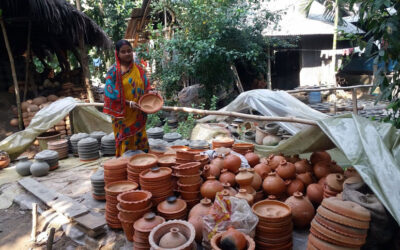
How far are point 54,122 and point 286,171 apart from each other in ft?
15.9

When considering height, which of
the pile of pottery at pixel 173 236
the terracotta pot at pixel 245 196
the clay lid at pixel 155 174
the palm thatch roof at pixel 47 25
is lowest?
the pile of pottery at pixel 173 236

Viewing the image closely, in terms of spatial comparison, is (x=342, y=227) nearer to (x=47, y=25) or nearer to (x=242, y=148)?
(x=242, y=148)

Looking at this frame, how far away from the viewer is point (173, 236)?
6.26 feet

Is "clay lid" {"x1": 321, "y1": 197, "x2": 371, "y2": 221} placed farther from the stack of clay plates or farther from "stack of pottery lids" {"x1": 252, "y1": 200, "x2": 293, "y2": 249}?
the stack of clay plates

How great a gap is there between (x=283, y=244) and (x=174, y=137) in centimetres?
320

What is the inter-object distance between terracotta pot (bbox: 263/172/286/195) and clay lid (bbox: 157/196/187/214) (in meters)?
0.83

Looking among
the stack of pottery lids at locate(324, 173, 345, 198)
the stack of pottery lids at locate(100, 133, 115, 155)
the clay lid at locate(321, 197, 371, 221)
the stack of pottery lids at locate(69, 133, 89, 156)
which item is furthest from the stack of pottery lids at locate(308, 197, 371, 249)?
the stack of pottery lids at locate(69, 133, 89, 156)

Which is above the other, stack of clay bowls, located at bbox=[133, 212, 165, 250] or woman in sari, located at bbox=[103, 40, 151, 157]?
woman in sari, located at bbox=[103, 40, 151, 157]

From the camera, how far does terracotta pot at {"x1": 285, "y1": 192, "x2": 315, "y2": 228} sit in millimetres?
2318

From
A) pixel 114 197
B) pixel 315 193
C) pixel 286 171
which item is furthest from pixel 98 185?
pixel 315 193

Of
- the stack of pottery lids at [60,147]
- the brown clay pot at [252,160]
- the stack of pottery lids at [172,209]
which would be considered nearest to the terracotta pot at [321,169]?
the brown clay pot at [252,160]

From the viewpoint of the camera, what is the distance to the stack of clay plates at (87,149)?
5035 mm

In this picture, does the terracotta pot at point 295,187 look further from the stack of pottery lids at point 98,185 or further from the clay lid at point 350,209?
the stack of pottery lids at point 98,185

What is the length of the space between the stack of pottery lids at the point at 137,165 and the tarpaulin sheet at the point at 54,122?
3.50 meters
